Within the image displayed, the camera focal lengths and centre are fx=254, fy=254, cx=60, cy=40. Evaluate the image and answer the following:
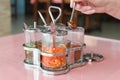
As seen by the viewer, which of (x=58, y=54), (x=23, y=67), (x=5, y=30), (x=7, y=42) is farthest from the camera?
(x=5, y=30)

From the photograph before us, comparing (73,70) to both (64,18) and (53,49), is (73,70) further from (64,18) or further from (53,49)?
(64,18)

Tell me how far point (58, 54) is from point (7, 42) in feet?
1.94

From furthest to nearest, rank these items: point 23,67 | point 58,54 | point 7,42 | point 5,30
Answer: point 5,30 → point 7,42 → point 23,67 → point 58,54

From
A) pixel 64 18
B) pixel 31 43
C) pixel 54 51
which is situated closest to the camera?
pixel 54 51

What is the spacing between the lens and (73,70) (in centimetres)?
108

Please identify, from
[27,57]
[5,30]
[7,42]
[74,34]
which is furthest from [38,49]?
[5,30]

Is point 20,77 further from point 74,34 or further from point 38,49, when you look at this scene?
point 74,34

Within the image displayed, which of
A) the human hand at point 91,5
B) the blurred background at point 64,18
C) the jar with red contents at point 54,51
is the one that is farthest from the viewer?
the blurred background at point 64,18

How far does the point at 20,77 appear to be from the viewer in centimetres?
99

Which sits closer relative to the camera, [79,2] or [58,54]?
[58,54]

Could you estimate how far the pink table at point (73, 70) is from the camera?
39.6 inches

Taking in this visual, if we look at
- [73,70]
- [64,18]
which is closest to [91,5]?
[73,70]

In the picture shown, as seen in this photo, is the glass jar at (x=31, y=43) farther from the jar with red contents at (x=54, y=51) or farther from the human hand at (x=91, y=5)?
the human hand at (x=91, y=5)

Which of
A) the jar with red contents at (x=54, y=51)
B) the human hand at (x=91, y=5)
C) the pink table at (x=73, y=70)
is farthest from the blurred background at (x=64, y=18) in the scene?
the jar with red contents at (x=54, y=51)
